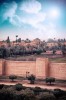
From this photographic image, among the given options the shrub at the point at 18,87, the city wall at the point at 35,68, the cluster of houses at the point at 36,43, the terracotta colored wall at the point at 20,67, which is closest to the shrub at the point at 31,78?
the city wall at the point at 35,68

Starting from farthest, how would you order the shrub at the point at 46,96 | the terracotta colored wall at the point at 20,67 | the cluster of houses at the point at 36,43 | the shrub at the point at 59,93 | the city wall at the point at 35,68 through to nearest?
the terracotta colored wall at the point at 20,67 < the city wall at the point at 35,68 < the cluster of houses at the point at 36,43 < the shrub at the point at 59,93 < the shrub at the point at 46,96

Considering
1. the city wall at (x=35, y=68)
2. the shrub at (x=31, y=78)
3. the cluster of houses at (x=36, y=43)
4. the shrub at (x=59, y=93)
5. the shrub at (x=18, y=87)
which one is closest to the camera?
the shrub at (x=59, y=93)

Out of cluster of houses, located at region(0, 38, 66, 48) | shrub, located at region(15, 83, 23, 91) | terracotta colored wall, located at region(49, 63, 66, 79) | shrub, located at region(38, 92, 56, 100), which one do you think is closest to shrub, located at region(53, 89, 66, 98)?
shrub, located at region(38, 92, 56, 100)

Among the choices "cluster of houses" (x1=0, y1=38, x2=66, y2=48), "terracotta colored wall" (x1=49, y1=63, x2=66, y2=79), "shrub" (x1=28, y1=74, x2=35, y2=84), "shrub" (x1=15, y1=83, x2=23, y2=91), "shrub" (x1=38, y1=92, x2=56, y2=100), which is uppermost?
"cluster of houses" (x1=0, y1=38, x2=66, y2=48)

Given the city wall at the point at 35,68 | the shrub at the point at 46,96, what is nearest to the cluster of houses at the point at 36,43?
the city wall at the point at 35,68

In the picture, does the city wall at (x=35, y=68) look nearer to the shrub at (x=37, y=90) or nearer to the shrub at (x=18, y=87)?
the shrub at (x=37, y=90)

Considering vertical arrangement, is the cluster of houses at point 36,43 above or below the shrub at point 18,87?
above

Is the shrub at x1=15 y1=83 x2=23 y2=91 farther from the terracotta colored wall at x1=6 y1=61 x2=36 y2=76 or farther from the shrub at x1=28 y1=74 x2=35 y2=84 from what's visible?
the terracotta colored wall at x1=6 y1=61 x2=36 y2=76

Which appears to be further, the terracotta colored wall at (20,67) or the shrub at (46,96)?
the terracotta colored wall at (20,67)

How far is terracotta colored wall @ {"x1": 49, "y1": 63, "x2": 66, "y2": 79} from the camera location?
8.13 metres

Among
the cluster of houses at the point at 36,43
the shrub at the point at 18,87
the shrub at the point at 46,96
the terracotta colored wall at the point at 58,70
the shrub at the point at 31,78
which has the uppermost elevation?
the cluster of houses at the point at 36,43

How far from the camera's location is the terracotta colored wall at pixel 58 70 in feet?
26.7

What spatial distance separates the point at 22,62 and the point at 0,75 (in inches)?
36.9

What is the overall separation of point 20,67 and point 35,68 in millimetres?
688
